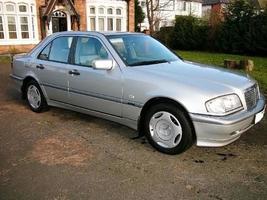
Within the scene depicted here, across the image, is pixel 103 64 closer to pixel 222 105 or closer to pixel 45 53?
pixel 222 105

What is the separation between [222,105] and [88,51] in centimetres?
255

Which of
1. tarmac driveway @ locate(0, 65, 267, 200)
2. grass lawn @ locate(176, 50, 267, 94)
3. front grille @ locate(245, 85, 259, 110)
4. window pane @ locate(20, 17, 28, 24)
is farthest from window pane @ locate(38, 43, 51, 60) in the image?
window pane @ locate(20, 17, 28, 24)

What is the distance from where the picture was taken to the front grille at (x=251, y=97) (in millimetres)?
4598

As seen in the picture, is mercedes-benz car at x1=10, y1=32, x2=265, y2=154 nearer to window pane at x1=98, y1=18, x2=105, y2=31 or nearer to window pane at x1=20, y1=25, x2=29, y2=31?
window pane at x1=20, y1=25, x2=29, y2=31

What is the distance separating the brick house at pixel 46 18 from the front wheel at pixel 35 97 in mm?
16264

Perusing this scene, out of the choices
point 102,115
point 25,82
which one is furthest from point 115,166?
point 25,82

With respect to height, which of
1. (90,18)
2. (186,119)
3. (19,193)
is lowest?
(19,193)

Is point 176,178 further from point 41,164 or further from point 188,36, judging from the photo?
point 188,36

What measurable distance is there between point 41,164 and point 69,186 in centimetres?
79

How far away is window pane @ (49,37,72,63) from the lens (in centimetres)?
607

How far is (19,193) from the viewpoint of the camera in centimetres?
366

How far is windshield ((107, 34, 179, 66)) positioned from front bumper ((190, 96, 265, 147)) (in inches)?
58.2

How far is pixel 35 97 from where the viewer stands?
6918 mm

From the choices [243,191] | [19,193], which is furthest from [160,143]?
[19,193]
